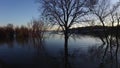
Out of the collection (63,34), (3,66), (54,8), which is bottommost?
(3,66)

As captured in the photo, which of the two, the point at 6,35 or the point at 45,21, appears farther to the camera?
the point at 6,35

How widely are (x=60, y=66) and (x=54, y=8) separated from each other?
406 inches

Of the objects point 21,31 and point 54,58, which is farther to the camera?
point 21,31

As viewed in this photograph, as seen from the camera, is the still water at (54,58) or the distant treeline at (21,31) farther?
the distant treeline at (21,31)

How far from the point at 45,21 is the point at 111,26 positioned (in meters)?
17.4

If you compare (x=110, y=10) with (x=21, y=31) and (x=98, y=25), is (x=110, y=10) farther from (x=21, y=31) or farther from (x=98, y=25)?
(x=21, y=31)

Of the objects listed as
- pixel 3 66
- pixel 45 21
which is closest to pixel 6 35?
pixel 45 21

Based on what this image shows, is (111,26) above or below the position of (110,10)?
below

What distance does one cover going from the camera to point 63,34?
2327cm

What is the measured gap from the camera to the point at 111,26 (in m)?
36.2

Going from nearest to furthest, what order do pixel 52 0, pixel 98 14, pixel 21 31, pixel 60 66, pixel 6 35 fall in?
pixel 60 66 → pixel 52 0 → pixel 98 14 → pixel 6 35 → pixel 21 31

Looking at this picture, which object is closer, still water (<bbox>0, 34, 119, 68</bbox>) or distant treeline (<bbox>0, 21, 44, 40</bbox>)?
still water (<bbox>0, 34, 119, 68</bbox>)

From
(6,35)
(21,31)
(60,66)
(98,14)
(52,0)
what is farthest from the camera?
(21,31)

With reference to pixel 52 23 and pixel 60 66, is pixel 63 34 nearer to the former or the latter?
pixel 52 23
